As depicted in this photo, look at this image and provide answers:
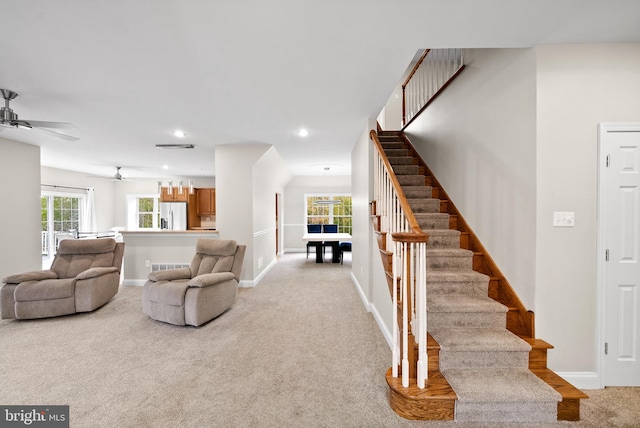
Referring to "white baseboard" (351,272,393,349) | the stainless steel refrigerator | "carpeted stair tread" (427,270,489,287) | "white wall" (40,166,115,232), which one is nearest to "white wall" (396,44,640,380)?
"carpeted stair tread" (427,270,489,287)

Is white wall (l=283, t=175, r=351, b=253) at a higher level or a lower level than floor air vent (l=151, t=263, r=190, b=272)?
higher

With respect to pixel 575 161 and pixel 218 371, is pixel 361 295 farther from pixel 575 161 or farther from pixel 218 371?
pixel 575 161

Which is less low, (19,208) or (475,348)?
(19,208)

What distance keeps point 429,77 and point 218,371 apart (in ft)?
16.1

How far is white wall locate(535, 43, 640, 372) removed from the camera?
207cm

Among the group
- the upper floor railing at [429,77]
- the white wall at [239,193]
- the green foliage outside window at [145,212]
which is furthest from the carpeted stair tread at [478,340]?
the green foliage outside window at [145,212]

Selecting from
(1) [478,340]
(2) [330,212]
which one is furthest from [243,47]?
(2) [330,212]

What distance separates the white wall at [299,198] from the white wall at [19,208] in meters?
5.89

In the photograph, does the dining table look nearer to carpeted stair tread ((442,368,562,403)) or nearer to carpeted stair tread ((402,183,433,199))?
carpeted stair tread ((402,183,433,199))

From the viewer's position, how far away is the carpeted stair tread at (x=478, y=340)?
6.59ft

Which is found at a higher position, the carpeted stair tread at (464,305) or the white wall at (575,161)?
the white wall at (575,161)

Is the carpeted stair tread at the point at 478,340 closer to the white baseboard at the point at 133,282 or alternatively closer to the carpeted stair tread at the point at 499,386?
the carpeted stair tread at the point at 499,386

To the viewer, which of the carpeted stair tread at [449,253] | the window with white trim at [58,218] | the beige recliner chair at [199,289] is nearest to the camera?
the carpeted stair tread at [449,253]

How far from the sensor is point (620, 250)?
2074 millimetres
